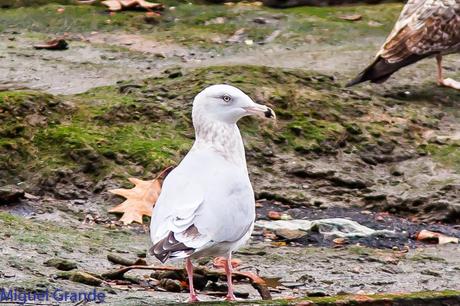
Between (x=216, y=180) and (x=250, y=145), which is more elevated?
(x=216, y=180)

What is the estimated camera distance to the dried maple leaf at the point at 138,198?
757 cm

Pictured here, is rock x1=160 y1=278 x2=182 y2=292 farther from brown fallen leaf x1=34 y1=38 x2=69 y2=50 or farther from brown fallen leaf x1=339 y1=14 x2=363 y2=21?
brown fallen leaf x1=339 y1=14 x2=363 y2=21

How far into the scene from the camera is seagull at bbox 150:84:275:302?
5133 mm

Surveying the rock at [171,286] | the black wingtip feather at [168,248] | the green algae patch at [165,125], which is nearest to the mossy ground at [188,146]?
the green algae patch at [165,125]

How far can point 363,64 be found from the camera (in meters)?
10.9

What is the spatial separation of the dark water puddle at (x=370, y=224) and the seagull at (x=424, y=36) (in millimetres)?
2401

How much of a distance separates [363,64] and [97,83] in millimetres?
2235

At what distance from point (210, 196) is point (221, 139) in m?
0.61

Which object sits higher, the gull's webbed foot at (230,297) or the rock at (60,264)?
the gull's webbed foot at (230,297)

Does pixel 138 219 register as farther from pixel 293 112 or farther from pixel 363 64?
pixel 363 64

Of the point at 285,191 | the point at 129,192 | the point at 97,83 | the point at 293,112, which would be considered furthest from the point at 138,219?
the point at 97,83

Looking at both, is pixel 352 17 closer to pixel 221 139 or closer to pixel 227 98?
pixel 227 98

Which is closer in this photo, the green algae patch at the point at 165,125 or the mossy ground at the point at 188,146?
the mossy ground at the point at 188,146

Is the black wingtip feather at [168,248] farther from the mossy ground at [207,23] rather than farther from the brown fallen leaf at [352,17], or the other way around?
the brown fallen leaf at [352,17]
